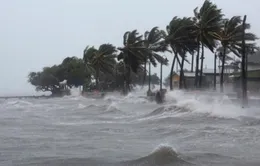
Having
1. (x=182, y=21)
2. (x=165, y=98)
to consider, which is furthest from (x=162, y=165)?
(x=182, y=21)

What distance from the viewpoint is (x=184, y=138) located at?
12883 millimetres

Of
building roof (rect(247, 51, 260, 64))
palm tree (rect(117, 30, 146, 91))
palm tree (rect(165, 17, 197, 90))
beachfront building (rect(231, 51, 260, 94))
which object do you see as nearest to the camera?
beachfront building (rect(231, 51, 260, 94))

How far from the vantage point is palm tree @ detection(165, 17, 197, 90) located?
156 ft

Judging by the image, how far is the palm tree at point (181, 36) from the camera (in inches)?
1876

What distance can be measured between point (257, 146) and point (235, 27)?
34430mm

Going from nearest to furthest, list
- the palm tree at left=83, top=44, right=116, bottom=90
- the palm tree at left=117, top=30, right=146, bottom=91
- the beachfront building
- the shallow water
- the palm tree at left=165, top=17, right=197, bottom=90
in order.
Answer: the shallow water → the beachfront building → the palm tree at left=165, top=17, right=197, bottom=90 → the palm tree at left=117, top=30, right=146, bottom=91 → the palm tree at left=83, top=44, right=116, bottom=90

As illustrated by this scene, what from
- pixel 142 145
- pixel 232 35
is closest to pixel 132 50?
pixel 232 35

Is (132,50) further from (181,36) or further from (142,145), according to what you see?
(142,145)

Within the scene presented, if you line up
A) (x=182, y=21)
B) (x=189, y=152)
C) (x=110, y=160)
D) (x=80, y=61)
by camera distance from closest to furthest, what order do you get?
(x=110, y=160) → (x=189, y=152) → (x=182, y=21) → (x=80, y=61)

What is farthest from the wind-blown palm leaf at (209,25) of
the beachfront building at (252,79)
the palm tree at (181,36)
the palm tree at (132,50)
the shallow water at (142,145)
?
the shallow water at (142,145)

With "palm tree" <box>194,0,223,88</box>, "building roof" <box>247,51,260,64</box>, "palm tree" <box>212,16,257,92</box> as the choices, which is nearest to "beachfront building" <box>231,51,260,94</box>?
"building roof" <box>247,51,260,64</box>

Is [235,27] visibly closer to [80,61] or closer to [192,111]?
[192,111]

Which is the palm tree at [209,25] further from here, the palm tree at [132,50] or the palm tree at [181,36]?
the palm tree at [132,50]

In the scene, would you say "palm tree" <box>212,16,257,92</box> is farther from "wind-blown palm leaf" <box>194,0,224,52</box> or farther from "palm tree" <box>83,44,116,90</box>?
"palm tree" <box>83,44,116,90</box>
